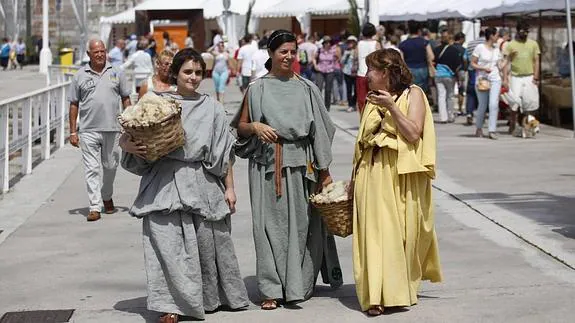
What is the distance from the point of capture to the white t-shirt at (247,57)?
25516 mm

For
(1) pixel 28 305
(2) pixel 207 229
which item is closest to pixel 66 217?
(1) pixel 28 305

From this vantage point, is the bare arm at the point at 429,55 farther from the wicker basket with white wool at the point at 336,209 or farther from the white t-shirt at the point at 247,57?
the wicker basket with white wool at the point at 336,209

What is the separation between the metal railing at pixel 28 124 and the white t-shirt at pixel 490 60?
6222 millimetres

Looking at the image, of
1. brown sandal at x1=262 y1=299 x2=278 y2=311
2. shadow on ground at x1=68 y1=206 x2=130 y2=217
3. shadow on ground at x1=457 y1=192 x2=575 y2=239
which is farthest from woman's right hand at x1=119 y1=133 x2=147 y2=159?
shadow on ground at x1=68 y1=206 x2=130 y2=217

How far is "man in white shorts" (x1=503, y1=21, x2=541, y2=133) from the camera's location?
18.0 m

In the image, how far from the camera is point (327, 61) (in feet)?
86.9

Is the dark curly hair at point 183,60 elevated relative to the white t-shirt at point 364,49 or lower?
lower

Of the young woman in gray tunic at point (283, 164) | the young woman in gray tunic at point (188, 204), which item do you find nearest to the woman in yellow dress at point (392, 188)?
the young woman in gray tunic at point (283, 164)

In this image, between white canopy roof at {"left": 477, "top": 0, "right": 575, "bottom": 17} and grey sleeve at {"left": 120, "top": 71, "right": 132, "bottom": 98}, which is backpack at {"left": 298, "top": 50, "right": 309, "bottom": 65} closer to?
white canopy roof at {"left": 477, "top": 0, "right": 575, "bottom": 17}

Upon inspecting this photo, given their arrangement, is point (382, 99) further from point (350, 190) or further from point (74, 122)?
point (74, 122)

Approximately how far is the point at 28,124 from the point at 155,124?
925cm

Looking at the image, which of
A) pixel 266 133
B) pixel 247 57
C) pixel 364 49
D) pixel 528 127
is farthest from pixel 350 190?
pixel 247 57

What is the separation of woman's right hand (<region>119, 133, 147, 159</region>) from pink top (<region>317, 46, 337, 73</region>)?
19591mm

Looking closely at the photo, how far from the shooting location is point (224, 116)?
7.19 m
